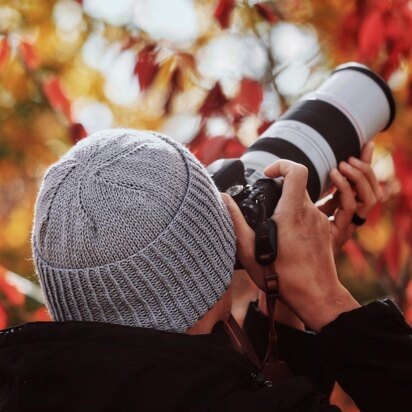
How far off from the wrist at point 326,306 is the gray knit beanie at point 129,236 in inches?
7.4

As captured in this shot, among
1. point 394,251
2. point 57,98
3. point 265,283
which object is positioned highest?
point 265,283

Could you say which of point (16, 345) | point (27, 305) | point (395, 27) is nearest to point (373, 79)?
point (395, 27)

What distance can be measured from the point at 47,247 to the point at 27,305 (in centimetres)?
423

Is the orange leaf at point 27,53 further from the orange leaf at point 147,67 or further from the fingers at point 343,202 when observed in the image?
the fingers at point 343,202

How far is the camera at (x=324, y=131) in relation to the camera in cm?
144

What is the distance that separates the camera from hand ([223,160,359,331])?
3.99ft

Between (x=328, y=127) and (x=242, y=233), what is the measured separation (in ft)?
1.42

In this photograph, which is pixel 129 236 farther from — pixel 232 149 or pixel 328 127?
pixel 232 149

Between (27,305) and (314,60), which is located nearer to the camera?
(314,60)

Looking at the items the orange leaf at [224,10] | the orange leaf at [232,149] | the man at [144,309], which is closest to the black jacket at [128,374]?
the man at [144,309]

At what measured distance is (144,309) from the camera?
41.8 inches

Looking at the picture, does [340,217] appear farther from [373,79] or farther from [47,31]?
[47,31]

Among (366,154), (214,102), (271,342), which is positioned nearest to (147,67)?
(214,102)

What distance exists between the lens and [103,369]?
986 mm
